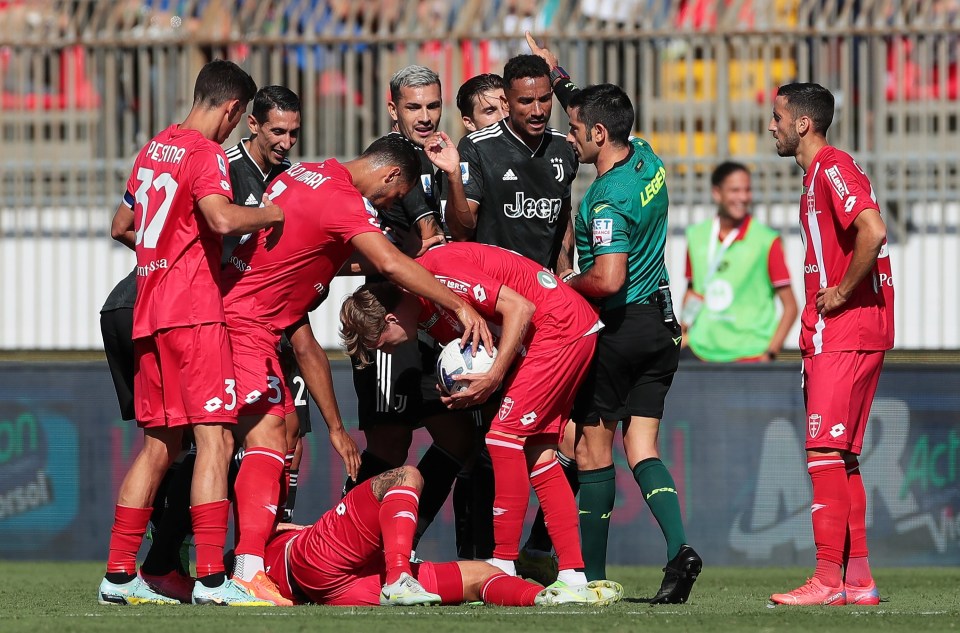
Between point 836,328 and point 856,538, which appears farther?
point 856,538

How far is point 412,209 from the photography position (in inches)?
291

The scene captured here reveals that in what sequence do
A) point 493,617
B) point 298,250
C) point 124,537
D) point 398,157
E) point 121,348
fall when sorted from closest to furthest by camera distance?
point 493,617 < point 124,537 < point 298,250 < point 398,157 < point 121,348

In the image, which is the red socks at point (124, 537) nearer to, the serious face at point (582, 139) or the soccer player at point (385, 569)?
the soccer player at point (385, 569)

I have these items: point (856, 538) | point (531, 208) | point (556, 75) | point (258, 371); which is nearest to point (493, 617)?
point (258, 371)

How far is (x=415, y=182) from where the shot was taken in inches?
267

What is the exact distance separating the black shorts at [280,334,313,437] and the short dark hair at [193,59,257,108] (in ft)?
4.01

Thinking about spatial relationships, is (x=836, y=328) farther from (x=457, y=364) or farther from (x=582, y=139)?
(x=457, y=364)

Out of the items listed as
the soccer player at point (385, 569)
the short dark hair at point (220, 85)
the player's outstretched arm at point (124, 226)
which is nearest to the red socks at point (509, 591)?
the soccer player at point (385, 569)

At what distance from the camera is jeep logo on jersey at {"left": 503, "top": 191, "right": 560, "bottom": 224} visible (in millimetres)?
7391

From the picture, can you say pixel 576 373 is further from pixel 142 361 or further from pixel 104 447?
pixel 104 447

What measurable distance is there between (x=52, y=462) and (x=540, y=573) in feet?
11.9

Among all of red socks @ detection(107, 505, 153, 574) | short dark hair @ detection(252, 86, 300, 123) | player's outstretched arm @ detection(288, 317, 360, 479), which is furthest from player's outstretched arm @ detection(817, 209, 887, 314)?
red socks @ detection(107, 505, 153, 574)

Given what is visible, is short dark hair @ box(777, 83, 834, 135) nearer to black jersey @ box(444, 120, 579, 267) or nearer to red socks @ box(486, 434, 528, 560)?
black jersey @ box(444, 120, 579, 267)

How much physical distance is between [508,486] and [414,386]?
1053 mm
